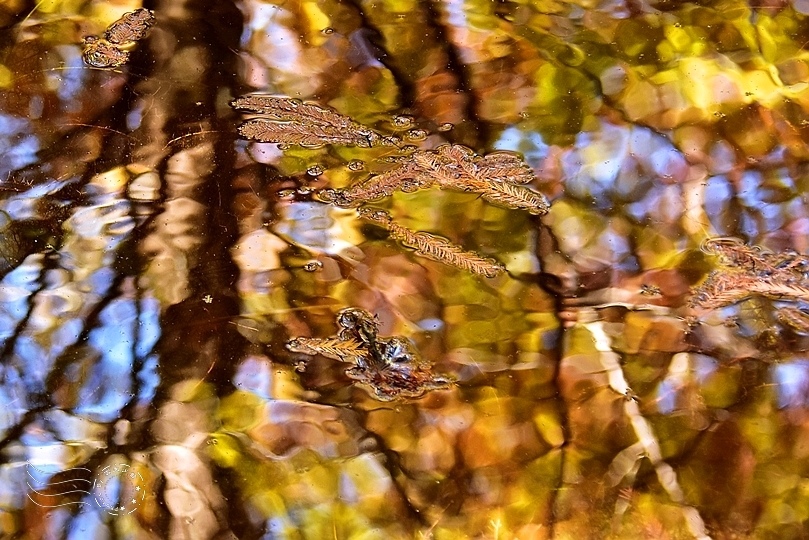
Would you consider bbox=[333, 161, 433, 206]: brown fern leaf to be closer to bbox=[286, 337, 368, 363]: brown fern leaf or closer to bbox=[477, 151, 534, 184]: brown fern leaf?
bbox=[477, 151, 534, 184]: brown fern leaf

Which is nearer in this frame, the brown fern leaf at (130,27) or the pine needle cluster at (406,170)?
the pine needle cluster at (406,170)

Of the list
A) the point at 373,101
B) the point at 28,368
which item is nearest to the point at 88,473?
the point at 28,368

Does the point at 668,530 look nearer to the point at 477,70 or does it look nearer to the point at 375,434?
the point at 375,434

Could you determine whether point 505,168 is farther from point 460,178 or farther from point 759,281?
point 759,281
